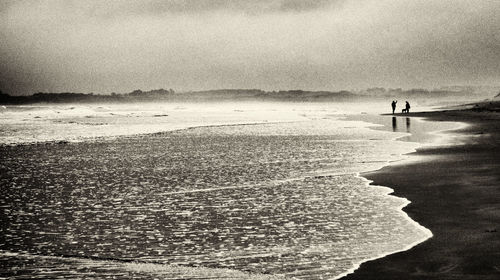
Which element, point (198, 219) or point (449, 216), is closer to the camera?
point (449, 216)

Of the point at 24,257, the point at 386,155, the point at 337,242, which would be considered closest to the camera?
the point at 24,257

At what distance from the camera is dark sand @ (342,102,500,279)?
8.03m

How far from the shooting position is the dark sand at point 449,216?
26.3ft

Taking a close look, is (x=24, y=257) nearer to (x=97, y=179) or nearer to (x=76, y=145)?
(x=97, y=179)

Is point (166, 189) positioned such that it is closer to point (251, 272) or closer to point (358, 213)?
point (358, 213)

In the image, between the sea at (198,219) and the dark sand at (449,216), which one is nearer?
the dark sand at (449,216)

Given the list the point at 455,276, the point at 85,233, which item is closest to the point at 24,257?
the point at 85,233

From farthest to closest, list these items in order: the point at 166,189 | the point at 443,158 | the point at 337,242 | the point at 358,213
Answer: the point at 443,158 < the point at 166,189 < the point at 358,213 < the point at 337,242

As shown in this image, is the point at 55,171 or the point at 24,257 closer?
the point at 24,257

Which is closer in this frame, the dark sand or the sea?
the dark sand

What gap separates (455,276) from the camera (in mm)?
7645

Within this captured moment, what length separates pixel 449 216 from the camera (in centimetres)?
1164

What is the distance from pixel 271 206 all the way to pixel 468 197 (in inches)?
181

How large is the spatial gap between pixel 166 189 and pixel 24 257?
7036 mm
